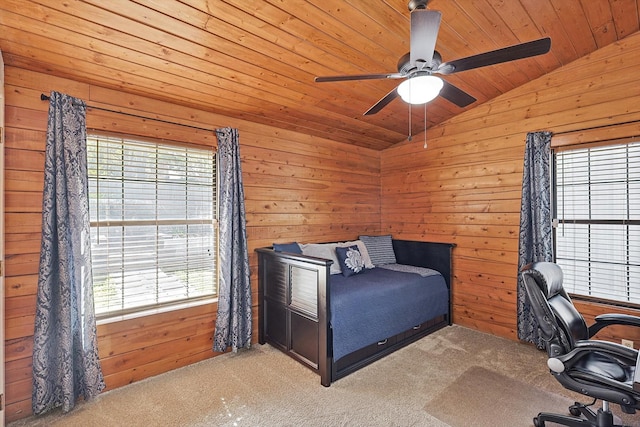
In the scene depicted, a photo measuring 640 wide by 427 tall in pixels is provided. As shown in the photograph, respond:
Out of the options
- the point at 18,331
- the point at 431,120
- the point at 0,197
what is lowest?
the point at 18,331

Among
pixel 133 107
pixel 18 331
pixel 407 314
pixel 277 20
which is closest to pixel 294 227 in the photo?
pixel 407 314

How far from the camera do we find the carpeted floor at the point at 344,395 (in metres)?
2.02

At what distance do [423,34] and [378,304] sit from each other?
208 centimetres

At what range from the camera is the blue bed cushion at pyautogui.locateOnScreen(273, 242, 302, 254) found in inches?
123

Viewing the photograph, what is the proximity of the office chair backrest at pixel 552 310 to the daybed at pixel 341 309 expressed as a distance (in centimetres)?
123

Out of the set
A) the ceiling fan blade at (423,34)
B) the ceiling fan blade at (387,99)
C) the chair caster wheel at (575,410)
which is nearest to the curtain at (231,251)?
the ceiling fan blade at (387,99)

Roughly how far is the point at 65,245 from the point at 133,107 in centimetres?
112

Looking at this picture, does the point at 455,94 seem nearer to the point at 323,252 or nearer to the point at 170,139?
the point at 323,252

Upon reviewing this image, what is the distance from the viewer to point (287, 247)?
317 cm

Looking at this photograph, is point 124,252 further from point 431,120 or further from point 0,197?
point 431,120

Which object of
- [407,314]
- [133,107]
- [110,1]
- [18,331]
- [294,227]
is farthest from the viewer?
[294,227]

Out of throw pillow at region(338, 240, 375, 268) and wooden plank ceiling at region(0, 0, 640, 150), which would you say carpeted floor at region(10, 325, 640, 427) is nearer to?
throw pillow at region(338, 240, 375, 268)

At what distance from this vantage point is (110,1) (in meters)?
1.61

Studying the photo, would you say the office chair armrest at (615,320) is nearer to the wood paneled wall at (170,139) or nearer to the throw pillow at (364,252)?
the throw pillow at (364,252)
